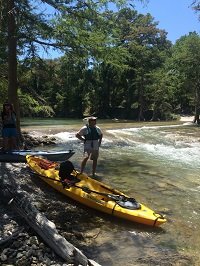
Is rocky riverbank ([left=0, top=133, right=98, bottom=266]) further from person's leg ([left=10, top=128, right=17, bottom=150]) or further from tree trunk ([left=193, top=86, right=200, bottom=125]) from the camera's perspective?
tree trunk ([left=193, top=86, right=200, bottom=125])

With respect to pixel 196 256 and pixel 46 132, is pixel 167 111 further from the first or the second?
pixel 196 256


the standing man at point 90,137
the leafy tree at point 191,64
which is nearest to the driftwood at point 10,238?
the standing man at point 90,137

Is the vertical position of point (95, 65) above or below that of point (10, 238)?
above

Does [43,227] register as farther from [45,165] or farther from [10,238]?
[45,165]

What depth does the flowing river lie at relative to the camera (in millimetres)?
6637

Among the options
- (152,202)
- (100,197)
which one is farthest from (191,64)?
(100,197)

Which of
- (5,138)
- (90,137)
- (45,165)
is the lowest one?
(45,165)

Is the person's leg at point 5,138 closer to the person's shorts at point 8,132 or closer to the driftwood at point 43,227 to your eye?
the person's shorts at point 8,132

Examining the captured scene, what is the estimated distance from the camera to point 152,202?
31.4ft

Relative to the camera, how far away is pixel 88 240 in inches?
278

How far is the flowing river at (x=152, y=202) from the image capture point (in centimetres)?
664

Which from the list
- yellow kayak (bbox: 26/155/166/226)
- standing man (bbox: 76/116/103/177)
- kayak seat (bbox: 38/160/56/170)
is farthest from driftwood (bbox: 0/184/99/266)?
standing man (bbox: 76/116/103/177)

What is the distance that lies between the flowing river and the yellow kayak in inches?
7.7

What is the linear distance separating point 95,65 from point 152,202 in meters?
7.48
